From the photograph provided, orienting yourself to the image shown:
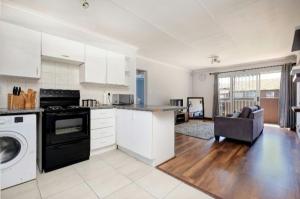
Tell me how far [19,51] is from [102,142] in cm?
192

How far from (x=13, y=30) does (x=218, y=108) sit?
22.2 feet

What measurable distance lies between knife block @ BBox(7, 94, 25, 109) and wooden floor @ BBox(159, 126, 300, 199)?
2303 mm

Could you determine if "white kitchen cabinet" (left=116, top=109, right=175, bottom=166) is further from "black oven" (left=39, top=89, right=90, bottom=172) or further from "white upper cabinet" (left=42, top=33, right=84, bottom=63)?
"white upper cabinet" (left=42, top=33, right=84, bottom=63)

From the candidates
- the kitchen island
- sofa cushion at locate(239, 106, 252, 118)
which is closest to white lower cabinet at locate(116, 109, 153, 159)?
the kitchen island

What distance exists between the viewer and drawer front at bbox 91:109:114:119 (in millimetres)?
2615

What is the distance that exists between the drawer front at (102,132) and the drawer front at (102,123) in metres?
0.06

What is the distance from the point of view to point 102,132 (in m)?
2.74

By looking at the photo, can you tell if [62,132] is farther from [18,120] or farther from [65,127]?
[18,120]

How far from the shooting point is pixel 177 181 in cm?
188

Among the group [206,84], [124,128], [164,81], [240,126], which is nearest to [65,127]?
[124,128]

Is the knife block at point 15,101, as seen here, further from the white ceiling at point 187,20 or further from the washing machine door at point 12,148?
the white ceiling at point 187,20

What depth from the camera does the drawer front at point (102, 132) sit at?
2623 mm

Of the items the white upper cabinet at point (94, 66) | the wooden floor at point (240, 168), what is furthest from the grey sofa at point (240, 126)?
the white upper cabinet at point (94, 66)

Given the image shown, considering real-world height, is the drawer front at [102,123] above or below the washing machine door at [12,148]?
above
